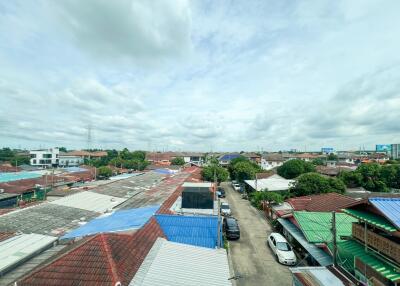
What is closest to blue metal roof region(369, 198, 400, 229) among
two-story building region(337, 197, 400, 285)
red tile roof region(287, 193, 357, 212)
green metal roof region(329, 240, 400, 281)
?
two-story building region(337, 197, 400, 285)

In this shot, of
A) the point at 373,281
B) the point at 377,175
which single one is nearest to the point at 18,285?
the point at 373,281

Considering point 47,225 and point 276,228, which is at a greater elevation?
point 47,225

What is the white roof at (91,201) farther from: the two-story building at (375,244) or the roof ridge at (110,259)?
the two-story building at (375,244)

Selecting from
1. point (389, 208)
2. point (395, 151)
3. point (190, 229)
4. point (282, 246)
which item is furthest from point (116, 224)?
point (395, 151)

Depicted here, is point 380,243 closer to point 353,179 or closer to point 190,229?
point 190,229

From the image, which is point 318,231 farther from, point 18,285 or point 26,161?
point 26,161

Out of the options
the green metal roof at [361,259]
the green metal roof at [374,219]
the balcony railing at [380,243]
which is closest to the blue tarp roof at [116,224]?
the green metal roof at [361,259]
